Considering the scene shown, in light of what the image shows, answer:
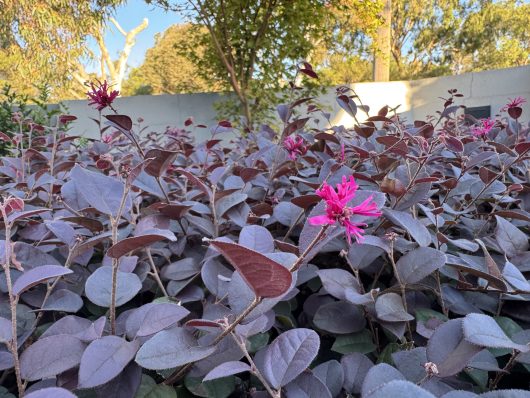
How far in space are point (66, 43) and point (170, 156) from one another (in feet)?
35.9

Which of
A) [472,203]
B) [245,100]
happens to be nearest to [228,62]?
[245,100]

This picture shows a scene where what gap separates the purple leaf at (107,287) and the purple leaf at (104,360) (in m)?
0.09

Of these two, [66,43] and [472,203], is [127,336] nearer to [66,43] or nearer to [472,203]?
[472,203]

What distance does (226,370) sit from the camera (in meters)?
0.37

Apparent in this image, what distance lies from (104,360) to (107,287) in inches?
5.0

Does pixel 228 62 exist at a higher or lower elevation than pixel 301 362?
higher

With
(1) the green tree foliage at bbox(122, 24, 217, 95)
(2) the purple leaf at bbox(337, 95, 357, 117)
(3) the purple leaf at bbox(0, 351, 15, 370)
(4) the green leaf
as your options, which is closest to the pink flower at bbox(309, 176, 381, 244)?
(4) the green leaf

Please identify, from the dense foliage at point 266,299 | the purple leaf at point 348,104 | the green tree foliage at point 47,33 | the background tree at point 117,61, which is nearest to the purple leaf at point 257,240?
the dense foliage at point 266,299

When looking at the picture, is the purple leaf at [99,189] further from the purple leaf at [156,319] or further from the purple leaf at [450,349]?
the purple leaf at [450,349]

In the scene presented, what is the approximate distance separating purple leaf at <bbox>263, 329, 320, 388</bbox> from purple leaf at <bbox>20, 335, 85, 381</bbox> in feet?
0.59

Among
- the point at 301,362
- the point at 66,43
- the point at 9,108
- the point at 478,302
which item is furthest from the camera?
the point at 66,43

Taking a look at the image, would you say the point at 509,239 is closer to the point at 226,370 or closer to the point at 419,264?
the point at 419,264

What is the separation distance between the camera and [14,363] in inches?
16.5

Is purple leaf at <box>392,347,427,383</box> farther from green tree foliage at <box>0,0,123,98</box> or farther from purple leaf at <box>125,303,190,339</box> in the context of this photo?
green tree foliage at <box>0,0,123,98</box>
